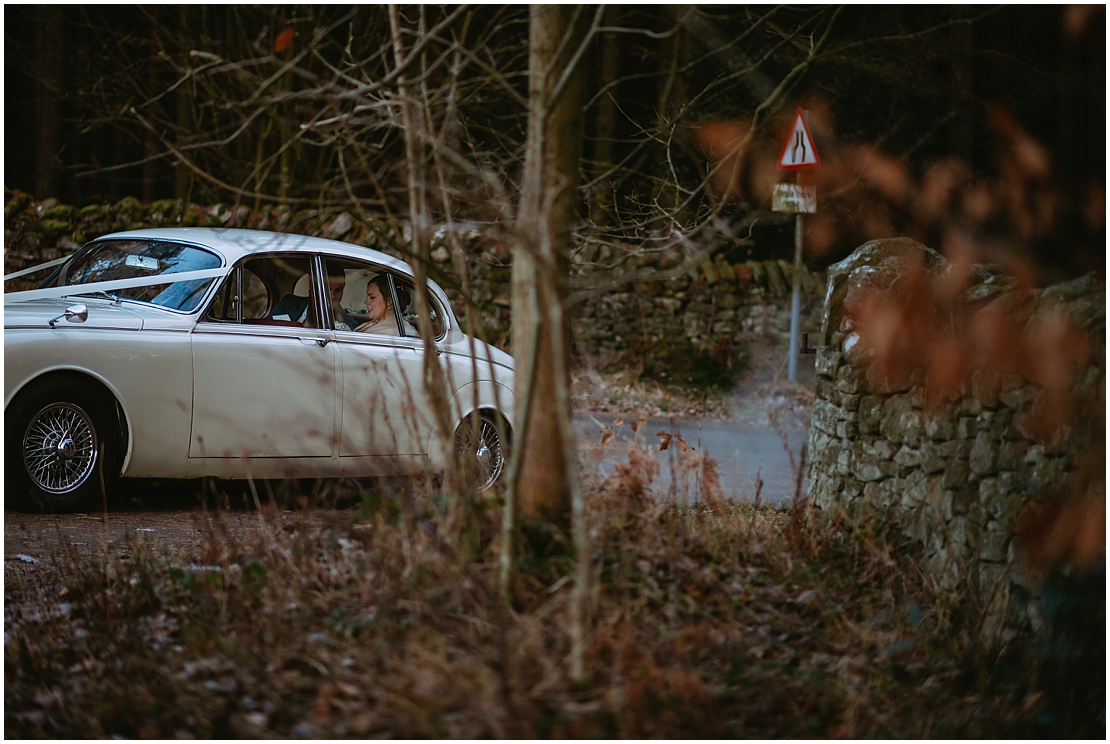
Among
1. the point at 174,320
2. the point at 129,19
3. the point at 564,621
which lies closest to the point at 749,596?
the point at 564,621

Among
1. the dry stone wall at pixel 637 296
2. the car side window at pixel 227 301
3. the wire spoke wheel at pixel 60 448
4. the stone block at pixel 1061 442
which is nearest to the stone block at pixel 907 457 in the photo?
the stone block at pixel 1061 442

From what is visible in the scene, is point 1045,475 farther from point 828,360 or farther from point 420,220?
point 420,220

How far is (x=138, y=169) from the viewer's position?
71.6 ft

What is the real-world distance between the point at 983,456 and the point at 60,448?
16.3ft

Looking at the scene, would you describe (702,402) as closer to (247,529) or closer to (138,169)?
(247,529)

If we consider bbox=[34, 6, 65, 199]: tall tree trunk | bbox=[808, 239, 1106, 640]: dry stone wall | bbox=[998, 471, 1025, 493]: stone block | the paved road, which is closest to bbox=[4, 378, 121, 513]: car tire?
the paved road

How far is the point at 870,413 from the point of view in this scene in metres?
5.39

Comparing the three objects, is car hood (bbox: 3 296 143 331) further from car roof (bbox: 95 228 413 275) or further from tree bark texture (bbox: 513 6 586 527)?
tree bark texture (bbox: 513 6 586 527)

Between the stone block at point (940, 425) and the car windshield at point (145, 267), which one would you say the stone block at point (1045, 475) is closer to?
the stone block at point (940, 425)

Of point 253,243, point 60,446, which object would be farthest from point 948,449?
point 60,446

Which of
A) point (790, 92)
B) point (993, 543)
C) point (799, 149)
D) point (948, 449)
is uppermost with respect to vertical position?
point (790, 92)

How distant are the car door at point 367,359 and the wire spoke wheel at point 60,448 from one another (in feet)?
5.09

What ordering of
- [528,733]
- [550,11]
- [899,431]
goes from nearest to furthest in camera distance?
[528,733] → [550,11] → [899,431]

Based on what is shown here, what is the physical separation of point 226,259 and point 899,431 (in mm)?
4296
